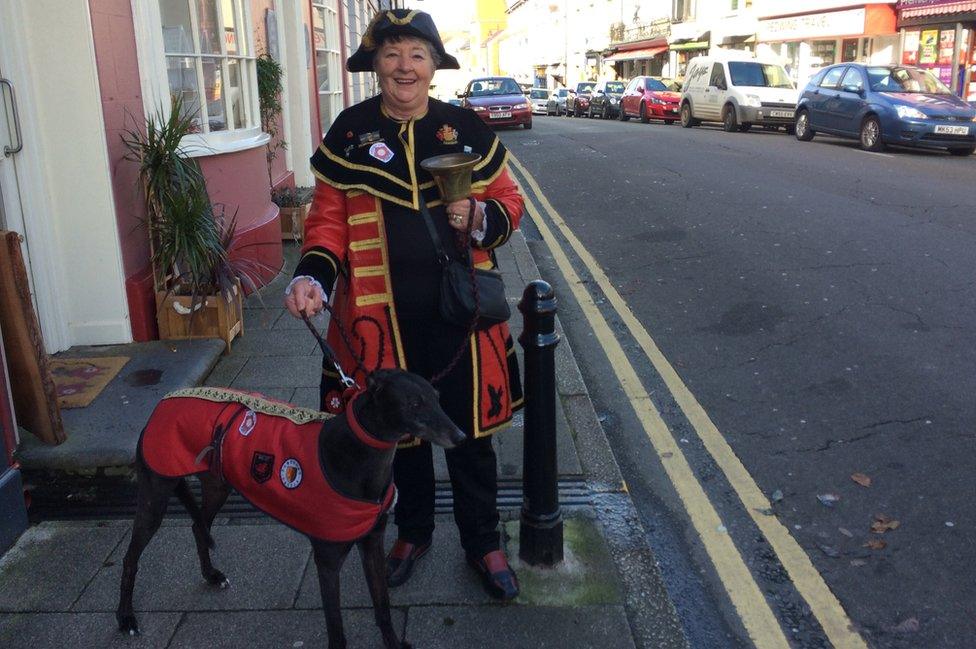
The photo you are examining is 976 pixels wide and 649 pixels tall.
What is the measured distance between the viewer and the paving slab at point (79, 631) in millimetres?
2924

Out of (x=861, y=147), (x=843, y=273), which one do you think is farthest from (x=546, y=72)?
(x=843, y=273)

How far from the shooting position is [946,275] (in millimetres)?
7449

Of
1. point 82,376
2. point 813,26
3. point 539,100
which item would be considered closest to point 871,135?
point 813,26

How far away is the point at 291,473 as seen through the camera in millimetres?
2574

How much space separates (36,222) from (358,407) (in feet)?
11.2

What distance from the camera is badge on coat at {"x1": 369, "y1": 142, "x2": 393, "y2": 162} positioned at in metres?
2.86

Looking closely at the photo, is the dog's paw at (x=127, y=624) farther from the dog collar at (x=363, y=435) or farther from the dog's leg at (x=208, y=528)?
the dog collar at (x=363, y=435)

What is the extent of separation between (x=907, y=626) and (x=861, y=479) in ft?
3.69

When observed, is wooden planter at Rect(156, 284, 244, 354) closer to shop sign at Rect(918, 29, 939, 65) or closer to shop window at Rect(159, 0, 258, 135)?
shop window at Rect(159, 0, 258, 135)

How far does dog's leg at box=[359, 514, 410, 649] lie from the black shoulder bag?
0.68 meters

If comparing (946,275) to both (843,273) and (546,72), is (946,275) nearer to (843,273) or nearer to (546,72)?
(843,273)

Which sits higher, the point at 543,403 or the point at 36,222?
the point at 36,222

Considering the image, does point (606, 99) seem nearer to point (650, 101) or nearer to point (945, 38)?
point (650, 101)

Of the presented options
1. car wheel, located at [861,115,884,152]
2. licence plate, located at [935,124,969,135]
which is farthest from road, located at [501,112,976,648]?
car wheel, located at [861,115,884,152]
